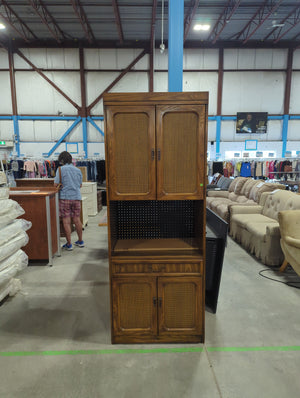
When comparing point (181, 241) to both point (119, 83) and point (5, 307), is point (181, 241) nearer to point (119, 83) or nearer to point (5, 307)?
point (5, 307)

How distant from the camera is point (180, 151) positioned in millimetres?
1988

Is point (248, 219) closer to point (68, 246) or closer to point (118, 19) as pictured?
point (68, 246)

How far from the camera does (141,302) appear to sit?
2.11 m

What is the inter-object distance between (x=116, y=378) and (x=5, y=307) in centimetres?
159

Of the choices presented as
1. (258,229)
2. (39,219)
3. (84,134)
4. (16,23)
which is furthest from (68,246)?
(16,23)

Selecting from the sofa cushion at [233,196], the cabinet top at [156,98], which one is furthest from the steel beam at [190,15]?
the cabinet top at [156,98]

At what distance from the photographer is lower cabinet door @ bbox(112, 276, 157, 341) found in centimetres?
208

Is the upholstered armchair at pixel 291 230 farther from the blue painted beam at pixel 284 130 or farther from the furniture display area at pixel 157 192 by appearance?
the blue painted beam at pixel 284 130

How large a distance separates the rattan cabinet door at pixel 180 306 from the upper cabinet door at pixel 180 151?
0.70 metres

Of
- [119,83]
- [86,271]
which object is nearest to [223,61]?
[119,83]

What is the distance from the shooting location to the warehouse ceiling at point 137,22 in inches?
328

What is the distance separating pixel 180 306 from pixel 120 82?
11176 millimetres

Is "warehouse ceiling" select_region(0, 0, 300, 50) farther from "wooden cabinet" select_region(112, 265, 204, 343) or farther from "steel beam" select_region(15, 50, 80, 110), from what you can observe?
"wooden cabinet" select_region(112, 265, 204, 343)

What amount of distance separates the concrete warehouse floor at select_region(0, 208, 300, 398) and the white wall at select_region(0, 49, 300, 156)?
9779mm
